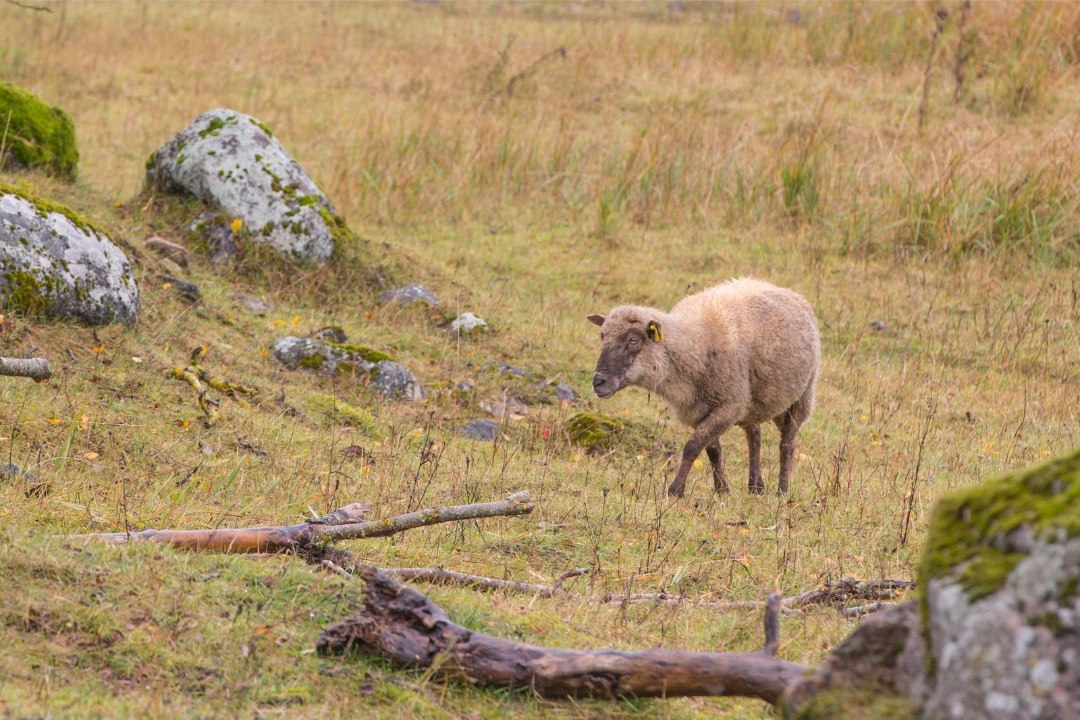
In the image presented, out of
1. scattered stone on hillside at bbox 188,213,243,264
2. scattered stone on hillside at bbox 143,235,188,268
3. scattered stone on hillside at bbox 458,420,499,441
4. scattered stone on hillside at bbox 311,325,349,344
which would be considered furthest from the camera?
scattered stone on hillside at bbox 188,213,243,264

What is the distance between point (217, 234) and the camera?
11953 mm

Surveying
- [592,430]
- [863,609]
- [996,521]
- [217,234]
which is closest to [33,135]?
[217,234]

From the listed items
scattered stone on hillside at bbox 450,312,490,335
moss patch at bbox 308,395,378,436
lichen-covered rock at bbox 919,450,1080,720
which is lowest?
scattered stone on hillside at bbox 450,312,490,335

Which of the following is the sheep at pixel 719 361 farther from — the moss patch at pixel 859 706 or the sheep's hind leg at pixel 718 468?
the moss patch at pixel 859 706

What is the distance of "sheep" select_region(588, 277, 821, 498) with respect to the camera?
8523mm

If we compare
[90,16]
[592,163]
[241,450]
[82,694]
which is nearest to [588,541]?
[241,450]

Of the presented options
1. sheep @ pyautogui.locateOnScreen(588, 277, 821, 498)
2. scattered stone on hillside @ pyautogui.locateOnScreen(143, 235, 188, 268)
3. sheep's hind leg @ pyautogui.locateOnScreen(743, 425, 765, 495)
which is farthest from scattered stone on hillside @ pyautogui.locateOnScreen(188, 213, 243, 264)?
sheep's hind leg @ pyautogui.locateOnScreen(743, 425, 765, 495)

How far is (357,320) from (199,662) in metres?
7.35

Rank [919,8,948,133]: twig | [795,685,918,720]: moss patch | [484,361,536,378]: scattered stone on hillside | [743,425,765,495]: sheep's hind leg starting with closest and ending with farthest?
[795,685,918,720]: moss patch
[743,425,765,495]: sheep's hind leg
[484,361,536,378]: scattered stone on hillside
[919,8,948,133]: twig

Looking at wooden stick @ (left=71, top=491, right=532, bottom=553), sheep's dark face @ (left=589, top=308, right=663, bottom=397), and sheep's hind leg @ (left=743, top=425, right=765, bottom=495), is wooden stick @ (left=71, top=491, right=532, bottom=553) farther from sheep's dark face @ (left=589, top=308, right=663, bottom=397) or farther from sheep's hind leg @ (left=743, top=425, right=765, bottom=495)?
sheep's hind leg @ (left=743, top=425, right=765, bottom=495)

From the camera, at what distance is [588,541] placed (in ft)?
23.5

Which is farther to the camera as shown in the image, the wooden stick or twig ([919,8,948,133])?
twig ([919,8,948,133])

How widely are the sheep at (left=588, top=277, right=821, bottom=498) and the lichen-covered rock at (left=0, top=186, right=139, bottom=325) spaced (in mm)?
3722

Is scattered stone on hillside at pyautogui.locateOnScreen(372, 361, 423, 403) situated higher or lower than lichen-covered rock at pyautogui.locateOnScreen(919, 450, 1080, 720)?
lower
